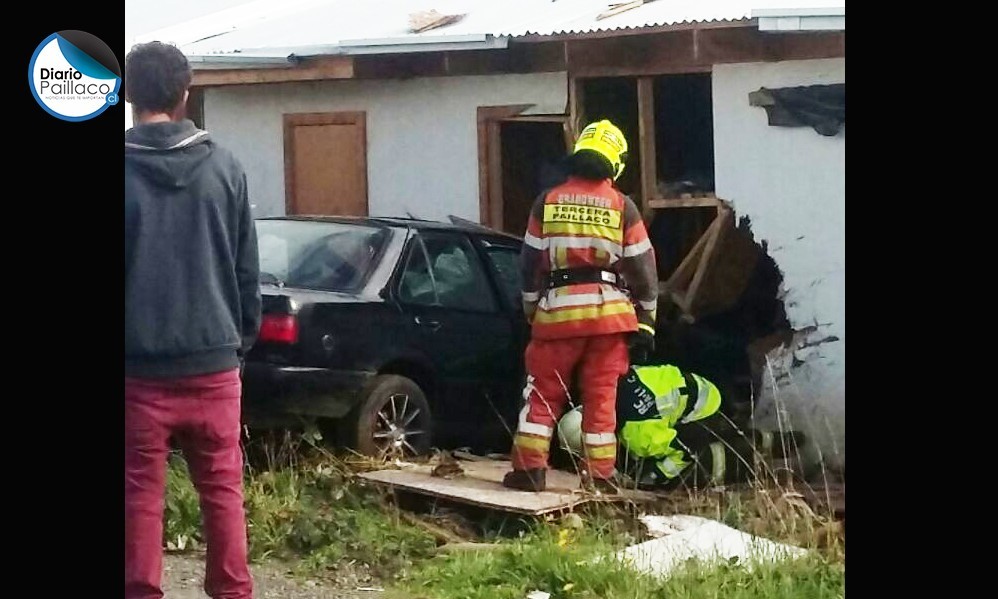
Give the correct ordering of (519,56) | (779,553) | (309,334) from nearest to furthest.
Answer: (779,553) → (309,334) → (519,56)

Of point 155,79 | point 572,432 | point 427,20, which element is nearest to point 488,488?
point 572,432

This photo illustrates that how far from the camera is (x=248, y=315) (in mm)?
5652

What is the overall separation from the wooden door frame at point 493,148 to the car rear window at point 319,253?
1.41ft

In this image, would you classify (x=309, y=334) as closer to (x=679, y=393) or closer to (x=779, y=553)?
(x=679, y=393)

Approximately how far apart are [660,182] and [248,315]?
197 cm

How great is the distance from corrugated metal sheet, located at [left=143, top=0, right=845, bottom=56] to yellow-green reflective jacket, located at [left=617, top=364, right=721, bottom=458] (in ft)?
4.59

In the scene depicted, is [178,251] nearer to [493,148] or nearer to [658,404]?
[493,148]

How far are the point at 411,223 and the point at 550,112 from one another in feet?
2.46

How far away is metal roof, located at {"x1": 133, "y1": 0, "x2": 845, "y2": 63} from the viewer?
6.44 meters

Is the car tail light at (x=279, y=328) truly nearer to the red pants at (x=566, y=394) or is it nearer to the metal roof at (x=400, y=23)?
the red pants at (x=566, y=394)

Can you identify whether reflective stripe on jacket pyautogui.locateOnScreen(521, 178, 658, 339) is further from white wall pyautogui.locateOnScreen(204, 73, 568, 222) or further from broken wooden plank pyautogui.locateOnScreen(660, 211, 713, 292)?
white wall pyautogui.locateOnScreen(204, 73, 568, 222)
